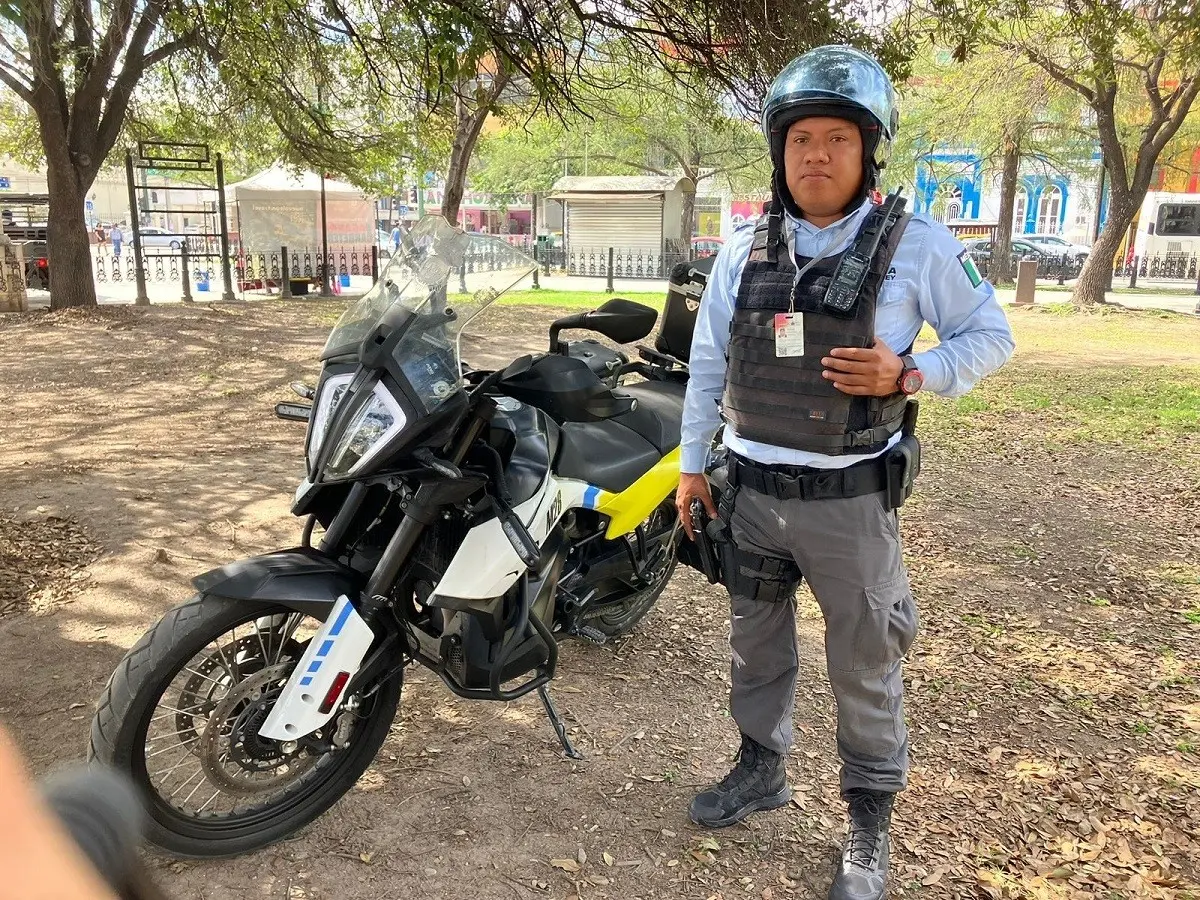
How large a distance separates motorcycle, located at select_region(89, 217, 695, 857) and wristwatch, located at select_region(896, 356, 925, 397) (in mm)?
857

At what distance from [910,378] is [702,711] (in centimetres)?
163

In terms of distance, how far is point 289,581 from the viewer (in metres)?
2.28

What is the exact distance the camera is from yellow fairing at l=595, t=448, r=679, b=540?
116 inches

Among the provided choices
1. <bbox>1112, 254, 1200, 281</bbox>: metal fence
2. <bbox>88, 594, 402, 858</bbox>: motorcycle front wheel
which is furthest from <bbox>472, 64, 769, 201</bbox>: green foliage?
<bbox>88, 594, 402, 858</bbox>: motorcycle front wheel

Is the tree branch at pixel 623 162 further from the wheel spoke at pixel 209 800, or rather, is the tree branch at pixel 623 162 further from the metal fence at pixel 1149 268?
the wheel spoke at pixel 209 800

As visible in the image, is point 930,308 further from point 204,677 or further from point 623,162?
point 623,162

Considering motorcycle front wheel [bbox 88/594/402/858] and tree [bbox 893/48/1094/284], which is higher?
tree [bbox 893/48/1094/284]

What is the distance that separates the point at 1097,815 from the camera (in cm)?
268

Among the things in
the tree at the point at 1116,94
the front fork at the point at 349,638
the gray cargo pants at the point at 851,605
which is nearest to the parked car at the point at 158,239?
the tree at the point at 1116,94

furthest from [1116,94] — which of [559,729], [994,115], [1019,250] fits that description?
[559,729]

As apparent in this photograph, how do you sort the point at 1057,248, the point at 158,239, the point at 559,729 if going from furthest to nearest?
the point at 1057,248
the point at 158,239
the point at 559,729

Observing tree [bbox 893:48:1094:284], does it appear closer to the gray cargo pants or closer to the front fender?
the gray cargo pants

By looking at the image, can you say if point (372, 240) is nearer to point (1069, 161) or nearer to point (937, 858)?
point (1069, 161)

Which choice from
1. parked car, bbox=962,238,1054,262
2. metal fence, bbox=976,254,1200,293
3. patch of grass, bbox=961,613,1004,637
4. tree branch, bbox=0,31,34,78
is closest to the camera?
patch of grass, bbox=961,613,1004,637
